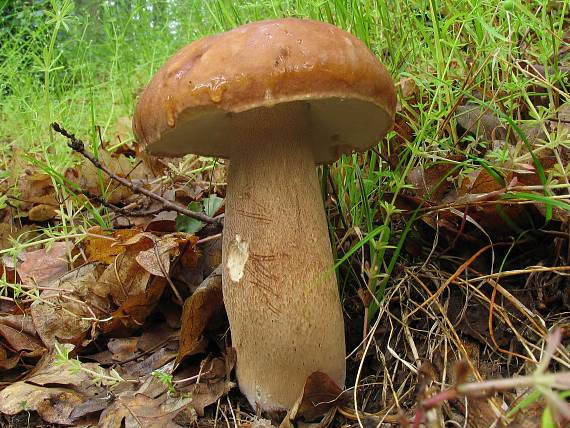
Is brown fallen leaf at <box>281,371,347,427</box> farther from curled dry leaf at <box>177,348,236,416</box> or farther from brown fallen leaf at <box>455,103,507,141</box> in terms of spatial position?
brown fallen leaf at <box>455,103,507,141</box>

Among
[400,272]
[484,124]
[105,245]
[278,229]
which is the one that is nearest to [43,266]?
[105,245]

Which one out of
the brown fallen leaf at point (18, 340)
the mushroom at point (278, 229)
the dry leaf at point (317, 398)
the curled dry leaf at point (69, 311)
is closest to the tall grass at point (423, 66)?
the mushroom at point (278, 229)

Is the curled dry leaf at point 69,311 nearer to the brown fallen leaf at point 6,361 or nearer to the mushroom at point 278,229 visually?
the brown fallen leaf at point 6,361

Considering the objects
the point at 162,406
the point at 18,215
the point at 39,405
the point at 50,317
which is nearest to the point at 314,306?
the point at 162,406

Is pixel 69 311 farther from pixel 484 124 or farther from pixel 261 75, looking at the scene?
pixel 484 124

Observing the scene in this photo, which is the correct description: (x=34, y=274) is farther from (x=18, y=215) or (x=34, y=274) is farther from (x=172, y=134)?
(x=172, y=134)
